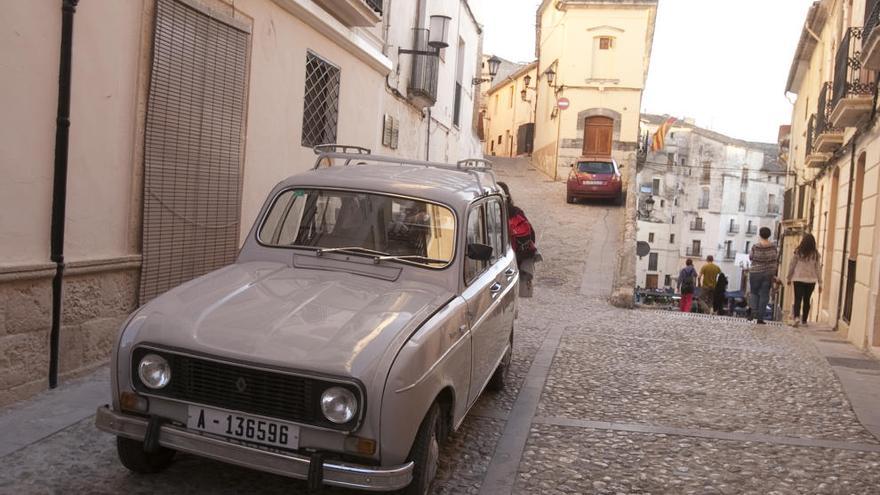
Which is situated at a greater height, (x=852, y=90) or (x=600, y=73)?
(x=600, y=73)

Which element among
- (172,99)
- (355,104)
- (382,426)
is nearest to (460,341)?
(382,426)

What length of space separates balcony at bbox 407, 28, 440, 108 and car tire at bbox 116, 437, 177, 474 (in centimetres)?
1149

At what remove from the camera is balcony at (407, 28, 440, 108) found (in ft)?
48.0

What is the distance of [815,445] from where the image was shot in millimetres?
5270

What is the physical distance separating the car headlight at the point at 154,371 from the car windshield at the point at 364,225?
1.32 m

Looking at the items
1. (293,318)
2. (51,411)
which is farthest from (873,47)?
→ (51,411)

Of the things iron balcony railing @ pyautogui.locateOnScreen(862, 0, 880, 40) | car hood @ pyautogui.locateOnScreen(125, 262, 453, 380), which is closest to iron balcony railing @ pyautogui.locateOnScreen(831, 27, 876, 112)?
iron balcony railing @ pyautogui.locateOnScreen(862, 0, 880, 40)

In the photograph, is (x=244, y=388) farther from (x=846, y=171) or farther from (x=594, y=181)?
(x=594, y=181)

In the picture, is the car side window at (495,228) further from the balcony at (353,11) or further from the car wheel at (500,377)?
the balcony at (353,11)

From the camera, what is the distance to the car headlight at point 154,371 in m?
3.47

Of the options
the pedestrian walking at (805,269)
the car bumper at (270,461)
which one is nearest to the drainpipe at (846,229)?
the pedestrian walking at (805,269)

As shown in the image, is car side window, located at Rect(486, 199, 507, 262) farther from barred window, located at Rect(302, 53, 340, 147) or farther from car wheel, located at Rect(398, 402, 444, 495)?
barred window, located at Rect(302, 53, 340, 147)

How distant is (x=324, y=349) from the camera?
332cm

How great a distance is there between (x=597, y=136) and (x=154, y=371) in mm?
30460
